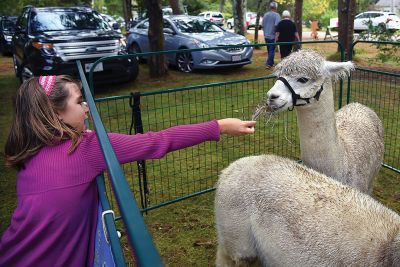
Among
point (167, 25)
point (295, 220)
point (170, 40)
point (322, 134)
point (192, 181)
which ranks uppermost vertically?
point (167, 25)

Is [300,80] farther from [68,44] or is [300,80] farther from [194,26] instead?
[194,26]

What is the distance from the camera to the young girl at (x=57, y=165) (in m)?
1.77

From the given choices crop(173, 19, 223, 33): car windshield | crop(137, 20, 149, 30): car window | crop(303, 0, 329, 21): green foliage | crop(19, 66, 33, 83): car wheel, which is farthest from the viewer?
crop(303, 0, 329, 21): green foliage

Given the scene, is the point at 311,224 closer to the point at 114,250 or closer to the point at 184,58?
the point at 114,250

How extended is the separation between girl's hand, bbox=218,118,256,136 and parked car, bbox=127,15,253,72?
879 centimetres

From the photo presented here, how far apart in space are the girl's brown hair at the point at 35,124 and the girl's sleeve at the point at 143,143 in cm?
9

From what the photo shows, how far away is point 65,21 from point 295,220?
354 inches

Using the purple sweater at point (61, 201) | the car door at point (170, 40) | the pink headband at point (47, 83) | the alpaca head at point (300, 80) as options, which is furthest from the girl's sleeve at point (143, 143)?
the car door at point (170, 40)

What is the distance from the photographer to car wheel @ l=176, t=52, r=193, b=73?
38.1ft

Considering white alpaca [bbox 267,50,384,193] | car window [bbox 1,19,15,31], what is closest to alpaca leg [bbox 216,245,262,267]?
white alpaca [bbox 267,50,384,193]

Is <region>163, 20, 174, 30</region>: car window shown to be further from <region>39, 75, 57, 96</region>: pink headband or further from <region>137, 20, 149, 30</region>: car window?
<region>39, 75, 57, 96</region>: pink headband

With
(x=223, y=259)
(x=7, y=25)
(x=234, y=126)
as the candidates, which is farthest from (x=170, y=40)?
(x=7, y=25)

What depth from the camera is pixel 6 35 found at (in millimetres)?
19375

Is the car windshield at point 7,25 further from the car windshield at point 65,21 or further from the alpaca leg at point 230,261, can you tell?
the alpaca leg at point 230,261
